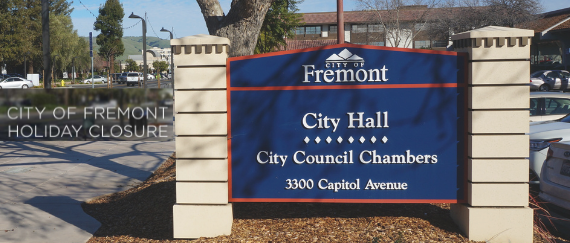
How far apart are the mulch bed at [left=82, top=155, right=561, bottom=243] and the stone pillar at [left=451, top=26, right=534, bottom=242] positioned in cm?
40

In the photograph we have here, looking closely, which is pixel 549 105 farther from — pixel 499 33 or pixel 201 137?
pixel 201 137

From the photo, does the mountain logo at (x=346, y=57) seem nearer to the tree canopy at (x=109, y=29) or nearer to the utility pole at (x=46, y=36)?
the utility pole at (x=46, y=36)

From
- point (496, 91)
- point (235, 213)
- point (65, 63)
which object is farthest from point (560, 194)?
point (65, 63)

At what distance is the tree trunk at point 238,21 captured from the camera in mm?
7238

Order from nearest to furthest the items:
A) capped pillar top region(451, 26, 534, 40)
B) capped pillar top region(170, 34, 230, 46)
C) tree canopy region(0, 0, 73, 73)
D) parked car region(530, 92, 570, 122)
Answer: capped pillar top region(451, 26, 534, 40) → capped pillar top region(170, 34, 230, 46) → parked car region(530, 92, 570, 122) → tree canopy region(0, 0, 73, 73)

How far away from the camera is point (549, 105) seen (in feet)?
35.7

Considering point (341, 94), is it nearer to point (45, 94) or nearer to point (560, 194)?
point (560, 194)

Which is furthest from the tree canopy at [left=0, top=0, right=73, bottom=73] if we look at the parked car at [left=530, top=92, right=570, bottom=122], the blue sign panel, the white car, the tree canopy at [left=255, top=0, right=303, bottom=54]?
the blue sign panel

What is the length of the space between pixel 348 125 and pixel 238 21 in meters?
3.04

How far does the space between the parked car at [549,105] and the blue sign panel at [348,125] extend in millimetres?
6727

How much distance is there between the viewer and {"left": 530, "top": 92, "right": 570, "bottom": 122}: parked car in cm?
1073

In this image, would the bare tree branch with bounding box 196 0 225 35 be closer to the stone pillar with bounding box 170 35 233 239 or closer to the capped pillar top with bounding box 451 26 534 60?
the stone pillar with bounding box 170 35 233 239

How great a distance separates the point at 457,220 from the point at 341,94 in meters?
1.91

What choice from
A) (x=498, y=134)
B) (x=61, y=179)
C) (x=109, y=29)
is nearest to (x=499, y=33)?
(x=498, y=134)
